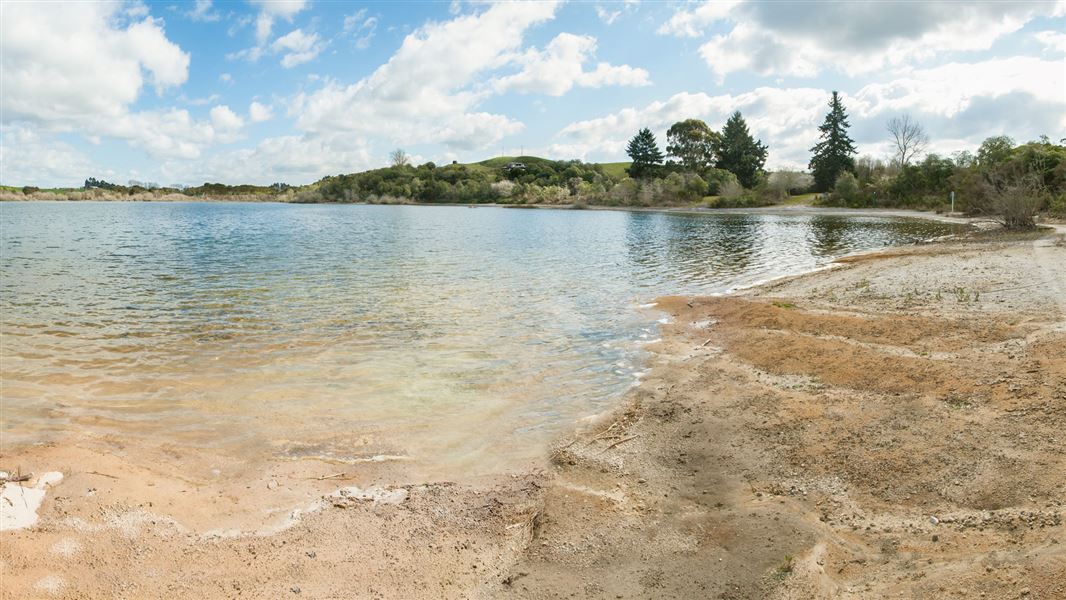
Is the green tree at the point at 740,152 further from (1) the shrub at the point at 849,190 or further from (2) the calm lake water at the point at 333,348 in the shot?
(2) the calm lake water at the point at 333,348

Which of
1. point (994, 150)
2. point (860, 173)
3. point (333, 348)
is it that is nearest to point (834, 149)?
point (860, 173)

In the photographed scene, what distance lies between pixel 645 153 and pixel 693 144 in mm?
11553

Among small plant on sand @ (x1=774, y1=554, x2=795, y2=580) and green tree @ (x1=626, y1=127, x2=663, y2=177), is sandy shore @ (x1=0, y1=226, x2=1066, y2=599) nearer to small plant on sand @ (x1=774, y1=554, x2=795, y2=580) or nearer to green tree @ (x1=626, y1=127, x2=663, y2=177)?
small plant on sand @ (x1=774, y1=554, x2=795, y2=580)

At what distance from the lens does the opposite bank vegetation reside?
147 ft

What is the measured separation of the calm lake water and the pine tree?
230 feet

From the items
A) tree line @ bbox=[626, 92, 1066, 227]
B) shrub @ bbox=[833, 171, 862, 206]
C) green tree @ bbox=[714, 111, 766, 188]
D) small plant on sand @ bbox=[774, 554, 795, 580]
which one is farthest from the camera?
green tree @ bbox=[714, 111, 766, 188]

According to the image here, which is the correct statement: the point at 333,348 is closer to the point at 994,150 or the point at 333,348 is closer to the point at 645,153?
the point at 994,150

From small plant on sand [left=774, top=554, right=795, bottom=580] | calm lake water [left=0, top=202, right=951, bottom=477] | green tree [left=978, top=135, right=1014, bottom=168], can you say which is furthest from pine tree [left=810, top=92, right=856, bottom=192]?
small plant on sand [left=774, top=554, right=795, bottom=580]

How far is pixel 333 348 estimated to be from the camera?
12.7m

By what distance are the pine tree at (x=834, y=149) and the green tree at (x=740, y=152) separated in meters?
15.1

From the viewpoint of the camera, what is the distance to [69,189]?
193 m

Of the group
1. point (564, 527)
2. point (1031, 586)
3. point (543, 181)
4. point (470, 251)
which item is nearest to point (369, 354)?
point (564, 527)

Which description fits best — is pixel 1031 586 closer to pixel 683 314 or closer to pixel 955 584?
pixel 955 584

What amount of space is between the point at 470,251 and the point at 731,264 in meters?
15.6
